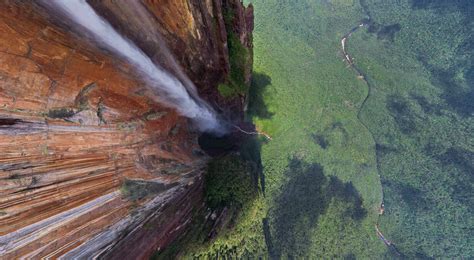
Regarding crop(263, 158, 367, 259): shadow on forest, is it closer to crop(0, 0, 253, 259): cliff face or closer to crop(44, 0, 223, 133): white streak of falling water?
crop(0, 0, 253, 259): cliff face

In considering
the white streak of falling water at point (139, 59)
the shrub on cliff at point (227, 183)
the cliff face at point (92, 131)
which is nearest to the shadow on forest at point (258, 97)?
the shrub on cliff at point (227, 183)

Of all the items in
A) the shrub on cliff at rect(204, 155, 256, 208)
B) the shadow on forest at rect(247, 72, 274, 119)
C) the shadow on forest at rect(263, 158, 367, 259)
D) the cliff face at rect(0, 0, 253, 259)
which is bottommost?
the shadow on forest at rect(263, 158, 367, 259)

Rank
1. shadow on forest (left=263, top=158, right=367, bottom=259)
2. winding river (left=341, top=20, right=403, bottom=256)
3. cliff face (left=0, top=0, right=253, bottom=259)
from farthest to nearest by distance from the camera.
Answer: winding river (left=341, top=20, right=403, bottom=256) → shadow on forest (left=263, top=158, right=367, bottom=259) → cliff face (left=0, top=0, right=253, bottom=259)

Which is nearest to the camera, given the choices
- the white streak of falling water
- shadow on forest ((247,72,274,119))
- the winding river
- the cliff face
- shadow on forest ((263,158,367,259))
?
the cliff face

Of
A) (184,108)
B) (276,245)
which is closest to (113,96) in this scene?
(184,108)

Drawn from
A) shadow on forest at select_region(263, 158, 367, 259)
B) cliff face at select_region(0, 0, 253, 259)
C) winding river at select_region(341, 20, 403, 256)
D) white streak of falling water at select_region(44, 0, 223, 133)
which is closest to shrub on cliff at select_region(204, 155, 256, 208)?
cliff face at select_region(0, 0, 253, 259)

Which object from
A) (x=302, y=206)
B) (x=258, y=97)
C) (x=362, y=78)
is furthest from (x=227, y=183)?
(x=362, y=78)

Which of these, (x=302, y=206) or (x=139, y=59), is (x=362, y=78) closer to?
(x=302, y=206)

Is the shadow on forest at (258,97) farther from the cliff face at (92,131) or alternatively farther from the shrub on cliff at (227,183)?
the cliff face at (92,131)
